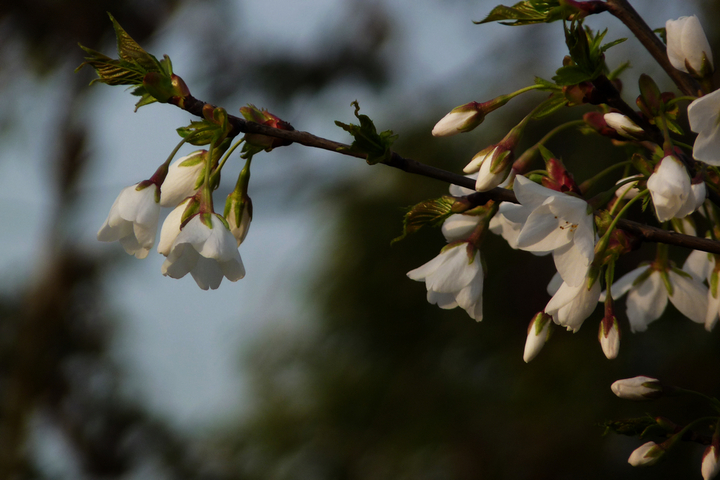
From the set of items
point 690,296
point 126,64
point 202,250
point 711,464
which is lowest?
point 711,464

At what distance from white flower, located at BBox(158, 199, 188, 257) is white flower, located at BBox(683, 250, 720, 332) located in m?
0.52

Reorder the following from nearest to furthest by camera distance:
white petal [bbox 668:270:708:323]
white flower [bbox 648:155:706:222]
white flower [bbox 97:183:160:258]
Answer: white flower [bbox 648:155:706:222]
white flower [bbox 97:183:160:258]
white petal [bbox 668:270:708:323]

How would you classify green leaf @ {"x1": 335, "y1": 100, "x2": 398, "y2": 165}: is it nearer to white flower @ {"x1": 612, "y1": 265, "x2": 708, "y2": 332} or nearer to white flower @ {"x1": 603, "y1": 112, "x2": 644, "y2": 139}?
white flower @ {"x1": 603, "y1": 112, "x2": 644, "y2": 139}

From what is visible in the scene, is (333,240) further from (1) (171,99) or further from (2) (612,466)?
(1) (171,99)

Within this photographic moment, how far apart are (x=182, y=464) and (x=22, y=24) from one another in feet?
8.34

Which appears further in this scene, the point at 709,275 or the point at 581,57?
the point at 709,275

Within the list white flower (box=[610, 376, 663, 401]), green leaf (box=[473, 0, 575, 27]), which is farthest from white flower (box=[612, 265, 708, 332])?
green leaf (box=[473, 0, 575, 27])

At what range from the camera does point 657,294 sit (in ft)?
2.22

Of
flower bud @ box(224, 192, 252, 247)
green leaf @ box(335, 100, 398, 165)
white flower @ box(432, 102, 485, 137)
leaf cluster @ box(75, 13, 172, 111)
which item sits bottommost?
green leaf @ box(335, 100, 398, 165)

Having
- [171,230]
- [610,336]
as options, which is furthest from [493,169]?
[171,230]

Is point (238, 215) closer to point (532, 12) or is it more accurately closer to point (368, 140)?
point (368, 140)

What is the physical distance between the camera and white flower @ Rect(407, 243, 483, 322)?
1.88 ft

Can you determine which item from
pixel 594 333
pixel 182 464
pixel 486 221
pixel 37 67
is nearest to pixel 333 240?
pixel 594 333

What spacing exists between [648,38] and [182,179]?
44 cm
